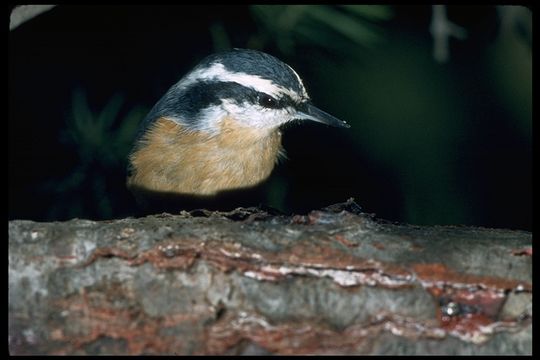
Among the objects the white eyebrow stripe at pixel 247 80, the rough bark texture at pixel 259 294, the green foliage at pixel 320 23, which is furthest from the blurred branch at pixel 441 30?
the rough bark texture at pixel 259 294

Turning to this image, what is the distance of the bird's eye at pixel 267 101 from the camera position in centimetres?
286

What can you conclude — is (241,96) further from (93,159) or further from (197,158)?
(93,159)

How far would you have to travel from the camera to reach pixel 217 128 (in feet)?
9.56

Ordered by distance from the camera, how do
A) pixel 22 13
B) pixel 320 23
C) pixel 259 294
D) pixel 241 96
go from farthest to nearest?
pixel 241 96, pixel 320 23, pixel 22 13, pixel 259 294

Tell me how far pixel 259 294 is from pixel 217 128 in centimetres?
137

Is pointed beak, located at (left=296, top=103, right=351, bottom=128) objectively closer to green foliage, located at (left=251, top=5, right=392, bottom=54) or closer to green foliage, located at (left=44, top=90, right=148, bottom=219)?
green foliage, located at (left=251, top=5, right=392, bottom=54)

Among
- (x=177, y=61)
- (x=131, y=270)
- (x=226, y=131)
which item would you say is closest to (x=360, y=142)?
(x=226, y=131)

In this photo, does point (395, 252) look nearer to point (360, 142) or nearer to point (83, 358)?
point (83, 358)

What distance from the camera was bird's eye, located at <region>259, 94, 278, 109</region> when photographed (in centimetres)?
286

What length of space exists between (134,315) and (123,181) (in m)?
1.57

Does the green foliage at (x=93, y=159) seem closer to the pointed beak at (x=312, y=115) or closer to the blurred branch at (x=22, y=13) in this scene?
the blurred branch at (x=22, y=13)

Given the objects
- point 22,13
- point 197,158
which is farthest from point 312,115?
point 22,13

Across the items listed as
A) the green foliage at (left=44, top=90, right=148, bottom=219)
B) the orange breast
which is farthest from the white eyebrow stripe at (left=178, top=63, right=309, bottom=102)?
the green foliage at (left=44, top=90, right=148, bottom=219)

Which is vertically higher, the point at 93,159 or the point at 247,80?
the point at 247,80
